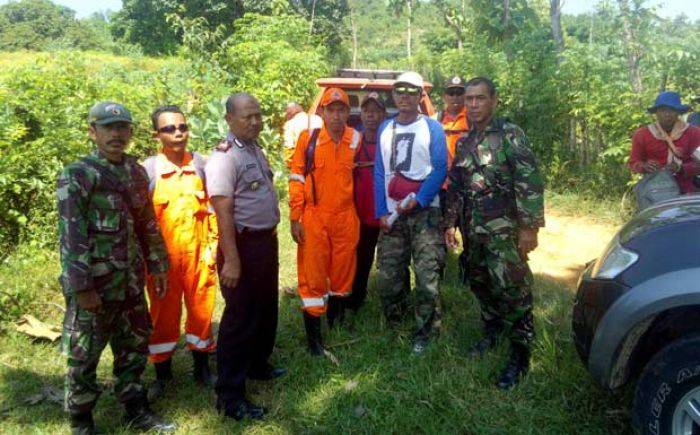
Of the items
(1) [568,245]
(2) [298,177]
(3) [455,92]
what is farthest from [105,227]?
(1) [568,245]

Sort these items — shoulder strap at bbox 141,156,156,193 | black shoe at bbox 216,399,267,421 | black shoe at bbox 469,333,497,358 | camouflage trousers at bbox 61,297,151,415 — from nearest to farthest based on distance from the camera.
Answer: camouflage trousers at bbox 61,297,151,415, black shoe at bbox 216,399,267,421, shoulder strap at bbox 141,156,156,193, black shoe at bbox 469,333,497,358

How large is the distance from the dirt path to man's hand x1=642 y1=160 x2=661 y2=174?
1.30 m

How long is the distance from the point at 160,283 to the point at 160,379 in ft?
2.49

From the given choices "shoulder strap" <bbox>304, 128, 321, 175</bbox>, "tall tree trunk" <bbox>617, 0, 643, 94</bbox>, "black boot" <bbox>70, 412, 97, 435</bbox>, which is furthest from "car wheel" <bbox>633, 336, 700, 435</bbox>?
"tall tree trunk" <bbox>617, 0, 643, 94</bbox>

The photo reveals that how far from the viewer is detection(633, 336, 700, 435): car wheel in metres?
2.10

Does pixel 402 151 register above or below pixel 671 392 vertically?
above

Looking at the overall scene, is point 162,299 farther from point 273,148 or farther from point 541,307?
point 273,148

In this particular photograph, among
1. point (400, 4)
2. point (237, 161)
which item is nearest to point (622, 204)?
point (237, 161)

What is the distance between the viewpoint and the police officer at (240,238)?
2.93 metres

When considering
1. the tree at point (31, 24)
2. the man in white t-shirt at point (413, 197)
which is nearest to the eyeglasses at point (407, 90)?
the man in white t-shirt at point (413, 197)

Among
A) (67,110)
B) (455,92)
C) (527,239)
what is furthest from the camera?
(67,110)

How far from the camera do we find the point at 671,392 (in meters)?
2.17

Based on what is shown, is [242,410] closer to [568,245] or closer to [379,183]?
[379,183]

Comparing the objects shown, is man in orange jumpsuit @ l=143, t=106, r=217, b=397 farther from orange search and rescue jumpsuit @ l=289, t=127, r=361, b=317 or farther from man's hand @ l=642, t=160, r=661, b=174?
man's hand @ l=642, t=160, r=661, b=174
